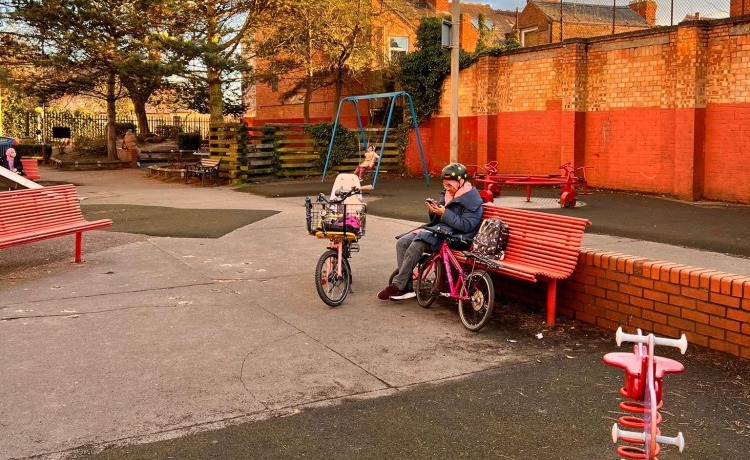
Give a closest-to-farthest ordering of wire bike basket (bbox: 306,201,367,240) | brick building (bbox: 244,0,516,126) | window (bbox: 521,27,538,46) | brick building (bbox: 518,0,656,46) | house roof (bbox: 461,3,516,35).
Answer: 1. wire bike basket (bbox: 306,201,367,240)
2. brick building (bbox: 518,0,656,46)
3. brick building (bbox: 244,0,516,126)
4. window (bbox: 521,27,538,46)
5. house roof (bbox: 461,3,516,35)

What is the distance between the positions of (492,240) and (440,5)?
132 feet

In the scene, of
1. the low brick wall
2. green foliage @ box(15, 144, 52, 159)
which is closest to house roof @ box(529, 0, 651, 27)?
green foliage @ box(15, 144, 52, 159)

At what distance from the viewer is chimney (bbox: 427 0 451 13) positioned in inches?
1764

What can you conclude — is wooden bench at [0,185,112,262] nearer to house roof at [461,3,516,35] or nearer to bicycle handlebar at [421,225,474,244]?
bicycle handlebar at [421,225,474,244]

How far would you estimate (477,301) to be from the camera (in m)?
6.73

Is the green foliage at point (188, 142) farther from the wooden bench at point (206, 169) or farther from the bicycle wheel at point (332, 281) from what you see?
the bicycle wheel at point (332, 281)

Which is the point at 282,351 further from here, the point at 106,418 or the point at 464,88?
the point at 464,88

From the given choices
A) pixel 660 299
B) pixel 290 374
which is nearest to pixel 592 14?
pixel 660 299

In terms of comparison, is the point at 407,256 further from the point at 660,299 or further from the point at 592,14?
the point at 592,14

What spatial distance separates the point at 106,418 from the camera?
465cm

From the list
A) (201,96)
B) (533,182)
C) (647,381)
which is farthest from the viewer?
(201,96)

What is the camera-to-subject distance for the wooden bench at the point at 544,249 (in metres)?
6.75

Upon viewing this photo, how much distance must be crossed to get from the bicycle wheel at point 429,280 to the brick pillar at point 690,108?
12.1 m

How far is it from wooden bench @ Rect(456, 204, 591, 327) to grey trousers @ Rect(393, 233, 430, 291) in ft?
2.55
